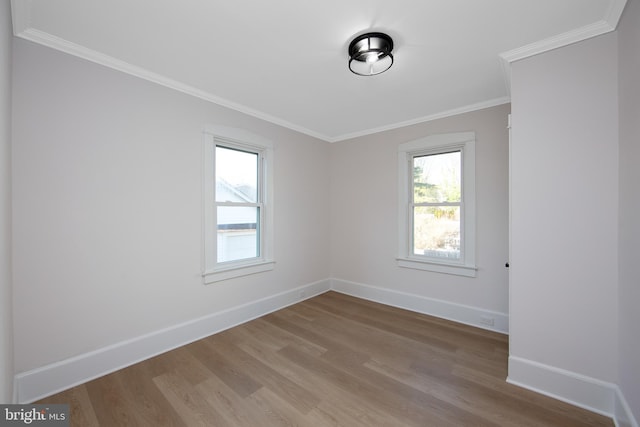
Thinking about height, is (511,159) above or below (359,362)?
above

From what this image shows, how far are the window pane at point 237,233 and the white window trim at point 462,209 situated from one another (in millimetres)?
2044

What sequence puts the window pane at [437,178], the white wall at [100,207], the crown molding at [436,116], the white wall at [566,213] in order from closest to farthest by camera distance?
1. the white wall at [566,213]
2. the white wall at [100,207]
3. the crown molding at [436,116]
4. the window pane at [437,178]

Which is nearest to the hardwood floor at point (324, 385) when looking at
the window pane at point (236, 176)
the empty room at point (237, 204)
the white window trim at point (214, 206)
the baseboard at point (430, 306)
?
the empty room at point (237, 204)

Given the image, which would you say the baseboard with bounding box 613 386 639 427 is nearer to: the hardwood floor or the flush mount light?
the hardwood floor

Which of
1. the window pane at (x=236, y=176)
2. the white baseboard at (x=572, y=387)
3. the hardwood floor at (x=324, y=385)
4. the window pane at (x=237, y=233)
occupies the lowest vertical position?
the hardwood floor at (x=324, y=385)

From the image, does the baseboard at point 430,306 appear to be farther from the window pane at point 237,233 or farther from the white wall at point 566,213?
the window pane at point 237,233

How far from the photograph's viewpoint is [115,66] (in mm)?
2303

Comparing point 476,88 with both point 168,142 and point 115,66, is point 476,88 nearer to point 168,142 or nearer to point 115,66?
point 168,142

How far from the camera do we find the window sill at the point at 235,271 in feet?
9.73

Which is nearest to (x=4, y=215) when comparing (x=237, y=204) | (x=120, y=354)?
(x=120, y=354)

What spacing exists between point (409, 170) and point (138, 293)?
352 centimetres

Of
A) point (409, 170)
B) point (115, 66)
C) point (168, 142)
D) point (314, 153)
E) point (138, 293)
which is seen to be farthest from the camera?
point (314, 153)

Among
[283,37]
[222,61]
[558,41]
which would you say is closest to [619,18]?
[558,41]

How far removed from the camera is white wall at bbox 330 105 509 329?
121 inches
